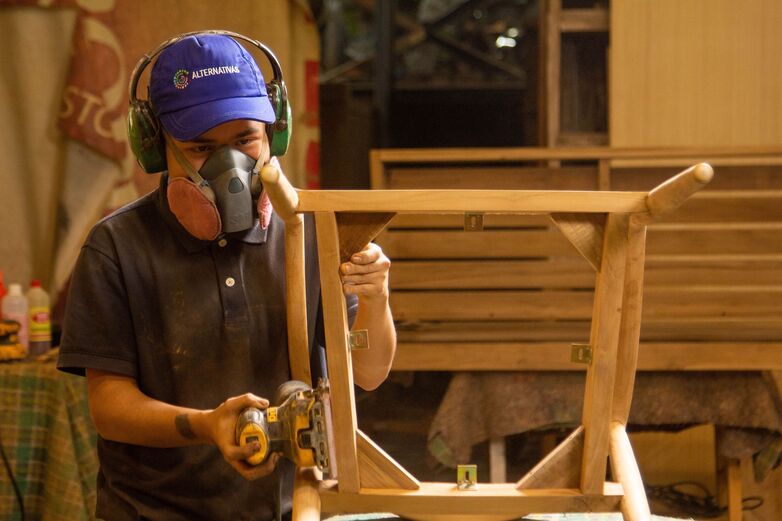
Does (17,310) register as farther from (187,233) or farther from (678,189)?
(678,189)

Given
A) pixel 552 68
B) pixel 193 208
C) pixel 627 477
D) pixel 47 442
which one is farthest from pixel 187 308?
pixel 552 68

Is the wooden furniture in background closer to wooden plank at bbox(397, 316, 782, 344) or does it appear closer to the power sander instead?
wooden plank at bbox(397, 316, 782, 344)

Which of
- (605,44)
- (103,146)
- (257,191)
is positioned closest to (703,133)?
(605,44)

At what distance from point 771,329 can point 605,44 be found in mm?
1555

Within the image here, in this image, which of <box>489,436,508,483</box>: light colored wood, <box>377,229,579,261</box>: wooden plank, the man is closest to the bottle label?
<box>377,229,579,261</box>: wooden plank

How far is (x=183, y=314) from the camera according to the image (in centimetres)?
174

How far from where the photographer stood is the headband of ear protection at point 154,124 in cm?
174

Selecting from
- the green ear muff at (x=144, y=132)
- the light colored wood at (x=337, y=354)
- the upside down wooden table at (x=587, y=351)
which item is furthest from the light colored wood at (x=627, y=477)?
the green ear muff at (x=144, y=132)

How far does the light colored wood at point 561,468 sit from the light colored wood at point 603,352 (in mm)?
22

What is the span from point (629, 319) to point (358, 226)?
52 centimetres

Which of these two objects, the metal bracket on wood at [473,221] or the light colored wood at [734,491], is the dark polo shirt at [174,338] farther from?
the light colored wood at [734,491]

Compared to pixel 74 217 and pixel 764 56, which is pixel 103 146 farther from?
pixel 764 56

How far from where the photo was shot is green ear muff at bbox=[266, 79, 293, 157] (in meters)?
1.86

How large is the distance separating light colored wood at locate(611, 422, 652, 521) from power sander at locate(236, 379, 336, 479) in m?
0.55
